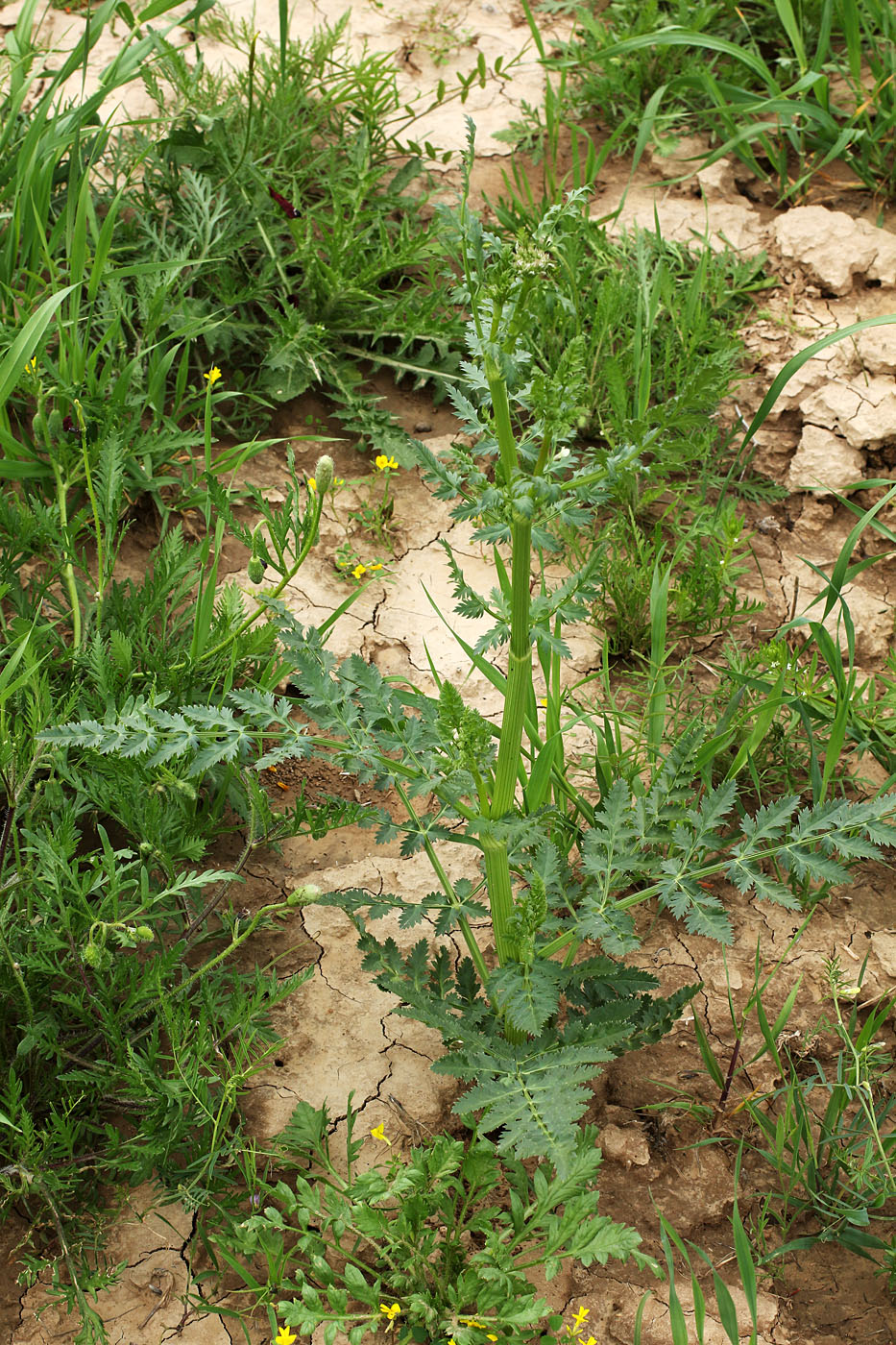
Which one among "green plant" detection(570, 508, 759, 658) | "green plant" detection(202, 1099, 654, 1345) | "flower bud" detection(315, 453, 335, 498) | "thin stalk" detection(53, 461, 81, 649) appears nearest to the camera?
"green plant" detection(202, 1099, 654, 1345)

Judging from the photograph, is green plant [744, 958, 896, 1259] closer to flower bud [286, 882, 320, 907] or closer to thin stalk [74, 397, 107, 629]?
flower bud [286, 882, 320, 907]

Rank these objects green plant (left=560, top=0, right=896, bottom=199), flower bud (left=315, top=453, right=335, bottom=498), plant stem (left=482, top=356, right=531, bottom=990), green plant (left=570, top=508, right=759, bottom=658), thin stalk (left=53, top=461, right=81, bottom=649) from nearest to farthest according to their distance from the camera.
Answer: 1. plant stem (left=482, top=356, right=531, bottom=990)
2. flower bud (left=315, top=453, right=335, bottom=498)
3. thin stalk (left=53, top=461, right=81, bottom=649)
4. green plant (left=570, top=508, right=759, bottom=658)
5. green plant (left=560, top=0, right=896, bottom=199)

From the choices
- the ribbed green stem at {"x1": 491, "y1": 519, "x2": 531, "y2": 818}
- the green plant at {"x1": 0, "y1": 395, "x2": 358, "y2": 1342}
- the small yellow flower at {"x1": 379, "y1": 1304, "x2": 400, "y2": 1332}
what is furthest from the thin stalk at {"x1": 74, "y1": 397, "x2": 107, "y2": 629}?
the small yellow flower at {"x1": 379, "y1": 1304, "x2": 400, "y2": 1332}

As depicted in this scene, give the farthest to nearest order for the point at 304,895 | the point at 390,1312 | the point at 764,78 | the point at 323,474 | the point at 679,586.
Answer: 1. the point at 764,78
2. the point at 679,586
3. the point at 323,474
4. the point at 304,895
5. the point at 390,1312

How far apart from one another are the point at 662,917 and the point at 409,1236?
2.65 ft

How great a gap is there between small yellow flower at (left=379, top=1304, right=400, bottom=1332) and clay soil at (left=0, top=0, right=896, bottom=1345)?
200 millimetres

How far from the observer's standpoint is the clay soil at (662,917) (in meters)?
1.76

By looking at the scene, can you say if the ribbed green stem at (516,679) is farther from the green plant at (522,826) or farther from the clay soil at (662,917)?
the clay soil at (662,917)

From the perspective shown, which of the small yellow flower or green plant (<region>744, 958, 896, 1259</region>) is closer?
the small yellow flower

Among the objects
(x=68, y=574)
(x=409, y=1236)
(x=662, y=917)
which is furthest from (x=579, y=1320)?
(x=68, y=574)

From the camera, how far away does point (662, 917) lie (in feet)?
7.20

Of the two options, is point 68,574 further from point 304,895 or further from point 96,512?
point 304,895

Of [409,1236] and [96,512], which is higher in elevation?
[96,512]

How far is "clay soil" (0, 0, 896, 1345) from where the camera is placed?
5.76 ft
